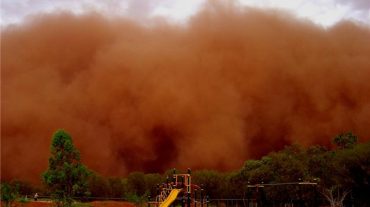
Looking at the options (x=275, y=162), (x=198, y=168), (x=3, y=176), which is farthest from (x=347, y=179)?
(x=3, y=176)

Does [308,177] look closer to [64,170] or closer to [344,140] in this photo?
[344,140]

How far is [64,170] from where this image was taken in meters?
24.4

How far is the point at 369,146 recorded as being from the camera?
29.2 metres

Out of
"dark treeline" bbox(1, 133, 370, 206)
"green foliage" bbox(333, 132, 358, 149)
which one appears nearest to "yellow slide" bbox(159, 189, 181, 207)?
"dark treeline" bbox(1, 133, 370, 206)

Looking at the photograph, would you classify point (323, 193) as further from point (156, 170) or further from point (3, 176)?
point (3, 176)

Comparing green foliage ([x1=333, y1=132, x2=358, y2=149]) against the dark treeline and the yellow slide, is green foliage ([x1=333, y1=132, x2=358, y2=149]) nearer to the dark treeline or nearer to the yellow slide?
the dark treeline

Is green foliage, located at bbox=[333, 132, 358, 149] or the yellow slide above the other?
green foliage, located at bbox=[333, 132, 358, 149]

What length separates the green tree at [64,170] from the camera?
80.3 ft

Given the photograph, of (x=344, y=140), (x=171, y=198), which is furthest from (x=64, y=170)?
(x=344, y=140)

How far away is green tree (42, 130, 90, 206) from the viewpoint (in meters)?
24.5

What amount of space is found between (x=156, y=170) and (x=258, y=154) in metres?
11.2

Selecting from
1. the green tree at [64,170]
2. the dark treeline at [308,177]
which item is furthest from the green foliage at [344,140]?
the green tree at [64,170]

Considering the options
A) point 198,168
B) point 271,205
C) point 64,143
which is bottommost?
point 271,205

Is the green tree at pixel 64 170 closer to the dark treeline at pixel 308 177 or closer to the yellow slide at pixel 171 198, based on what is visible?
the dark treeline at pixel 308 177
